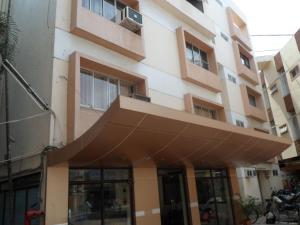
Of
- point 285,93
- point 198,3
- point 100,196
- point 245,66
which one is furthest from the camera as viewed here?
point 285,93

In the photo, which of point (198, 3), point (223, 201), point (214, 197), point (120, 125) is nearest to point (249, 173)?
point (223, 201)

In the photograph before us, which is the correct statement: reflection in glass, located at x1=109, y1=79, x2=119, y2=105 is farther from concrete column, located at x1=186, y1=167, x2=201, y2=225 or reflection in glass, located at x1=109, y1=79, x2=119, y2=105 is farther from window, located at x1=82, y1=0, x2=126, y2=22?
concrete column, located at x1=186, y1=167, x2=201, y2=225

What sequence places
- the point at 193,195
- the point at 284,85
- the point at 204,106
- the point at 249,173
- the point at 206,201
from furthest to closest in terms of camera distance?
the point at 284,85 → the point at 249,173 → the point at 204,106 → the point at 206,201 → the point at 193,195

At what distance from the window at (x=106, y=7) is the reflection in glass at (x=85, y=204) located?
566 centimetres

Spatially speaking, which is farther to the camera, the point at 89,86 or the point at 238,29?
the point at 238,29

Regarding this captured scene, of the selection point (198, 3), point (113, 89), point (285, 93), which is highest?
point (198, 3)

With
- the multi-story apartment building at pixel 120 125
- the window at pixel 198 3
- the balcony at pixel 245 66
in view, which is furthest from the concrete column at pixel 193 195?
the balcony at pixel 245 66

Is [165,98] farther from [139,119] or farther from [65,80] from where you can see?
[139,119]

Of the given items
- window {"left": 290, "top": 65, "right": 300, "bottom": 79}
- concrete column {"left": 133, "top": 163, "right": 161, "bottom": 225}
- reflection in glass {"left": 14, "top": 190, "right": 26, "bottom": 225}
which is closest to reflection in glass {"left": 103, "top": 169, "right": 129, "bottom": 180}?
concrete column {"left": 133, "top": 163, "right": 161, "bottom": 225}

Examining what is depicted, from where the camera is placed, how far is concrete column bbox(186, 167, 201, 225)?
10.2 meters

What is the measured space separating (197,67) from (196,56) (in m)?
1.32

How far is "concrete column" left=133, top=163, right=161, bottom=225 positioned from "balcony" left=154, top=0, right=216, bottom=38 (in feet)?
23.1

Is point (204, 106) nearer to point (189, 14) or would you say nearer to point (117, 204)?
point (189, 14)

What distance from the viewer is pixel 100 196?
7844 mm
